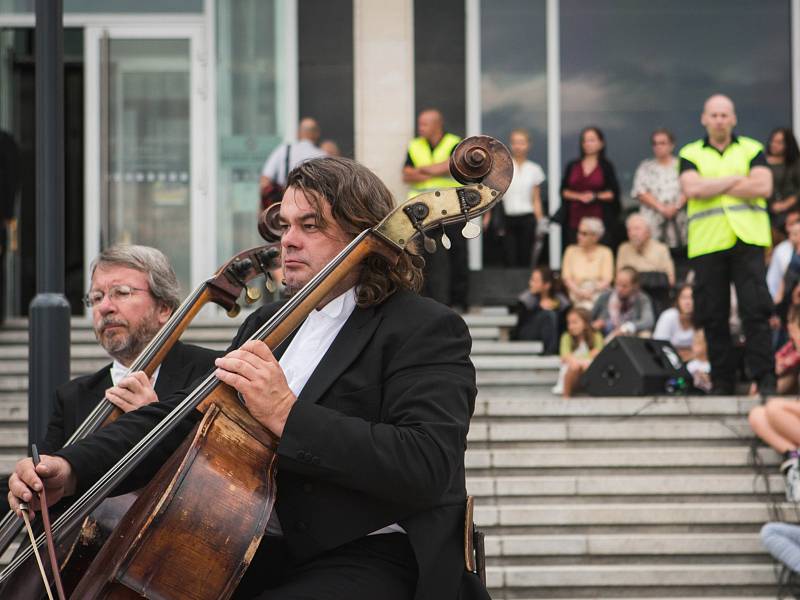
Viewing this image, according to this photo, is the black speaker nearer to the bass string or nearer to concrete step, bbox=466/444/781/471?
concrete step, bbox=466/444/781/471

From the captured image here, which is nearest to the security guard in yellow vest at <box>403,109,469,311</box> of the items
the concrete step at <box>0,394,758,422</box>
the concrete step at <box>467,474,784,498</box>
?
the concrete step at <box>0,394,758,422</box>

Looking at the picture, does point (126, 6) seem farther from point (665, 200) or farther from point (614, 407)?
point (614, 407)

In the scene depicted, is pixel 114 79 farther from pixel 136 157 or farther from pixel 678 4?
pixel 678 4

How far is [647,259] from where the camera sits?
37.4 ft

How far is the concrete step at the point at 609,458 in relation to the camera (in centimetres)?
778

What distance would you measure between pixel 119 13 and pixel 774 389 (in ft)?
25.0

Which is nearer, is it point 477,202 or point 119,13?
point 477,202

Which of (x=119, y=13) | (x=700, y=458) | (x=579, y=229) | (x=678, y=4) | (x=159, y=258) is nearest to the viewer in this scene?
(x=159, y=258)

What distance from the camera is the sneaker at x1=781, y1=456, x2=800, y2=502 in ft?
24.2

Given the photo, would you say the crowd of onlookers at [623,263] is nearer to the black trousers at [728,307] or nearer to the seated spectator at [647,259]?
the seated spectator at [647,259]

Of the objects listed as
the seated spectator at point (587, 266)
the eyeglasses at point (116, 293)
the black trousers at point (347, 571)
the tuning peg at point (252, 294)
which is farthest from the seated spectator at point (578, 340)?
the black trousers at point (347, 571)

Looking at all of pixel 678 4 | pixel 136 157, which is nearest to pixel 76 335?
pixel 136 157

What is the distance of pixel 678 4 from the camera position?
14461 millimetres

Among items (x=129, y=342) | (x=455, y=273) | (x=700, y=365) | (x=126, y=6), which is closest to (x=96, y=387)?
(x=129, y=342)
